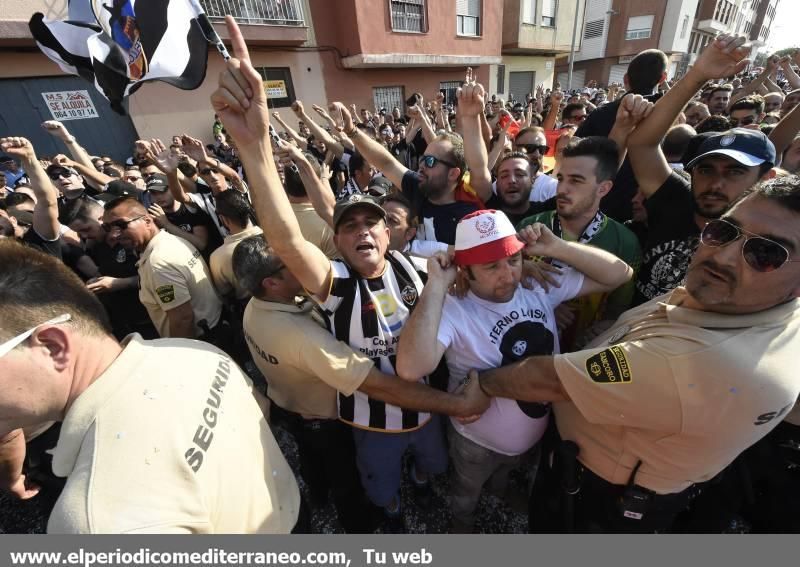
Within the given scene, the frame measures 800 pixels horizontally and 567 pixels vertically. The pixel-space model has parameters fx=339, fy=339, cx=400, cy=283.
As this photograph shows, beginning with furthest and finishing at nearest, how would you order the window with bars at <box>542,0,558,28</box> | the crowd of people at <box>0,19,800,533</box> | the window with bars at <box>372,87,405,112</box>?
the window with bars at <box>542,0,558,28</box>
the window with bars at <box>372,87,405,112</box>
the crowd of people at <box>0,19,800,533</box>

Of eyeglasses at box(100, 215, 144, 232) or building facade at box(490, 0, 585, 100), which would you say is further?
building facade at box(490, 0, 585, 100)

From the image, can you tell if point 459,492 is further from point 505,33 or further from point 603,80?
point 603,80

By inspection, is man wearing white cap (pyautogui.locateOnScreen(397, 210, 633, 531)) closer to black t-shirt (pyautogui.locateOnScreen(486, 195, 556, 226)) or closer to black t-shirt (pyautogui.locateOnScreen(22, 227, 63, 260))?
black t-shirt (pyautogui.locateOnScreen(486, 195, 556, 226))

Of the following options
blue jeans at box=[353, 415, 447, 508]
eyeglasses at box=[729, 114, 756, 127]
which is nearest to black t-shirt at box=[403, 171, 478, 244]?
blue jeans at box=[353, 415, 447, 508]

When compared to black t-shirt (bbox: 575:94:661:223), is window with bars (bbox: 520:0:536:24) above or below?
above

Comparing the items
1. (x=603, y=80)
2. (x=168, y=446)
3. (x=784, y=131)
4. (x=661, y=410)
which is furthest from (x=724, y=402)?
(x=603, y=80)

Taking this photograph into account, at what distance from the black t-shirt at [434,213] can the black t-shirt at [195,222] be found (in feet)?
8.49

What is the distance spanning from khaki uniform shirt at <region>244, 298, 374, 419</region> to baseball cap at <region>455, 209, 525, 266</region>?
0.77m

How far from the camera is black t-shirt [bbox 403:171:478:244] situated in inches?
123

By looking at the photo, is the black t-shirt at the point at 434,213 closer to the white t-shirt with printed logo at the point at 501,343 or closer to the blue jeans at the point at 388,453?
the white t-shirt with printed logo at the point at 501,343

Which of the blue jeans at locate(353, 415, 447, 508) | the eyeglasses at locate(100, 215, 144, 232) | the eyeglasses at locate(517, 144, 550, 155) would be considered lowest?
the blue jeans at locate(353, 415, 447, 508)

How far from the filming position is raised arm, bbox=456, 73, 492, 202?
9.28 ft

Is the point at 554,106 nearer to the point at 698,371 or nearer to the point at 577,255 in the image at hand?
the point at 577,255

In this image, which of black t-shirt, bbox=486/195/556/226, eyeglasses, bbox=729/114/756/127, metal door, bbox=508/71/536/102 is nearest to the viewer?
black t-shirt, bbox=486/195/556/226
